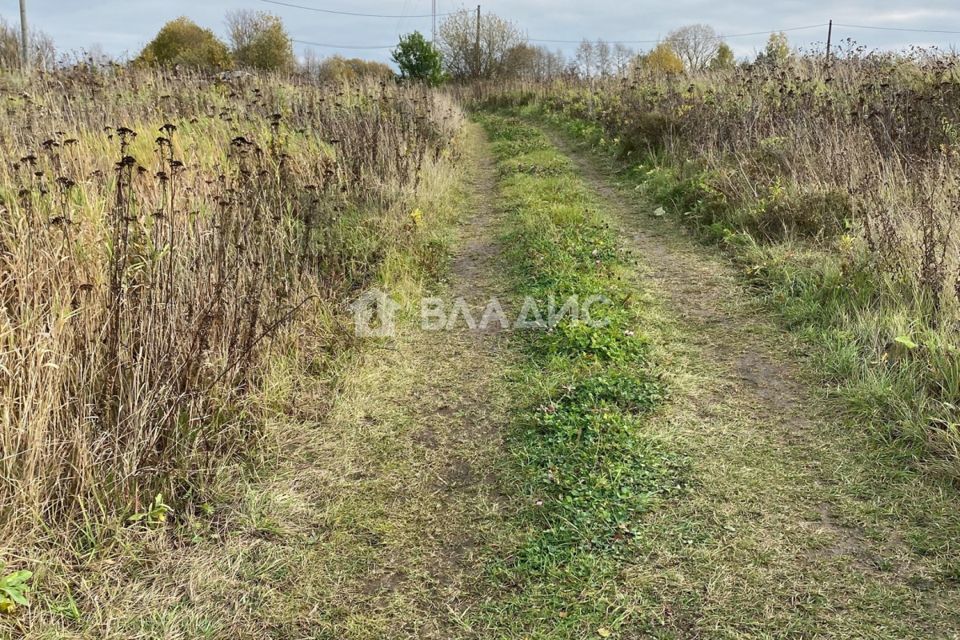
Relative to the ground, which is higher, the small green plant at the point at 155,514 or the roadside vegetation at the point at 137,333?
the roadside vegetation at the point at 137,333

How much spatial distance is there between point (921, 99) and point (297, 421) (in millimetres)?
7783

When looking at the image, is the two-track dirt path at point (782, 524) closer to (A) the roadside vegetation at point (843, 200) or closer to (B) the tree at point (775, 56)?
(A) the roadside vegetation at point (843, 200)

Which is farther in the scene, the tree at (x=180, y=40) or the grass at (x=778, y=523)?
the tree at (x=180, y=40)

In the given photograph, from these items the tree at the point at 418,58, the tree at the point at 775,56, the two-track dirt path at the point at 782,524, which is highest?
the tree at the point at 418,58

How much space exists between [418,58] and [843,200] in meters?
24.3

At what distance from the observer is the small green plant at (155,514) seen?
2309mm

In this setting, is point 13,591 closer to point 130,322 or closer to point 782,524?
point 130,322

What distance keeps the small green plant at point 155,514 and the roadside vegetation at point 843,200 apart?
3.17 m

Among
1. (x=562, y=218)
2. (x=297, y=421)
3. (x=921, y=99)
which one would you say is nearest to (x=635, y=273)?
(x=562, y=218)

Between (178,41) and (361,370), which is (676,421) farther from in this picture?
(178,41)

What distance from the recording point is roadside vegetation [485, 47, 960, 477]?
10.5 ft


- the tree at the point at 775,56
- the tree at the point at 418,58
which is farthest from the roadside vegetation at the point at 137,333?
the tree at the point at 418,58

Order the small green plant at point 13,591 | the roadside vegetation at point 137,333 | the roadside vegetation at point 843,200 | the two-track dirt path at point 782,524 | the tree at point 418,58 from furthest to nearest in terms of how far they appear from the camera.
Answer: the tree at point 418,58
the roadside vegetation at point 843,200
the roadside vegetation at point 137,333
the two-track dirt path at point 782,524
the small green plant at point 13,591

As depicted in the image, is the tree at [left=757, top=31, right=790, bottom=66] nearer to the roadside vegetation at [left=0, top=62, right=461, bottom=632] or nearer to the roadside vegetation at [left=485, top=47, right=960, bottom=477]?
the roadside vegetation at [left=485, top=47, right=960, bottom=477]
